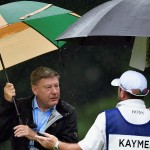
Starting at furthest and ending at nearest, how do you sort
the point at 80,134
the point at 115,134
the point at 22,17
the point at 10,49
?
the point at 80,134
the point at 10,49
the point at 22,17
the point at 115,134

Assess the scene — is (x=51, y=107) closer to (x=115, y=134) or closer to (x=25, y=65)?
(x=115, y=134)

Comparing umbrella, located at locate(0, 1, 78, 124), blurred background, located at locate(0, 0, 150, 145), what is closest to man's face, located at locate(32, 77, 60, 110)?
umbrella, located at locate(0, 1, 78, 124)

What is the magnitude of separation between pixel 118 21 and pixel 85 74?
3.58 m

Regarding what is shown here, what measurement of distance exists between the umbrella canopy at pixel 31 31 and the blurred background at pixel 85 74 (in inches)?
90.9

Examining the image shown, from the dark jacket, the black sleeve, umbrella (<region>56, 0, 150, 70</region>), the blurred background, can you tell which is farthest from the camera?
the blurred background

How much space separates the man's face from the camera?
5.17 m

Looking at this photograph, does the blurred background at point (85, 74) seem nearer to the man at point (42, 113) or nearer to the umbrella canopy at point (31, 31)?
the umbrella canopy at point (31, 31)

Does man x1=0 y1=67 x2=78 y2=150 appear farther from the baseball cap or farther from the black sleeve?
the baseball cap

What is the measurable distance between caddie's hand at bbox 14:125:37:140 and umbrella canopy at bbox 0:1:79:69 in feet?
3.14

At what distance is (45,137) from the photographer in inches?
171

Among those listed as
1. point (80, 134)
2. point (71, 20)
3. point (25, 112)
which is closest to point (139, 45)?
point (71, 20)

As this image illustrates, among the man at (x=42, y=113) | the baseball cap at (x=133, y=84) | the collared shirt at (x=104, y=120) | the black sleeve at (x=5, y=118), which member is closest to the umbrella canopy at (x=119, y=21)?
the baseball cap at (x=133, y=84)

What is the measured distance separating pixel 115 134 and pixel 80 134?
3.71 metres

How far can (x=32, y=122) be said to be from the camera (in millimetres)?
5156
